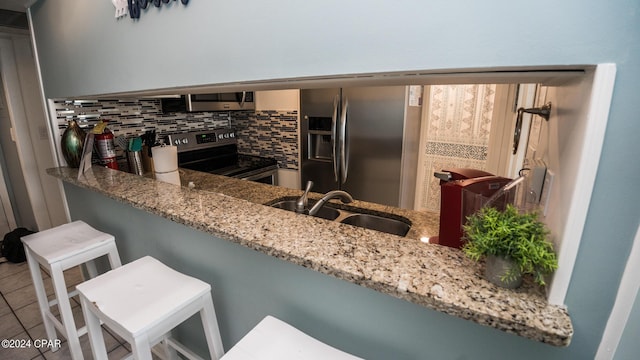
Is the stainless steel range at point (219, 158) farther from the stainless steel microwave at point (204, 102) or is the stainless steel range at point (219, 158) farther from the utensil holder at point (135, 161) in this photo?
the utensil holder at point (135, 161)

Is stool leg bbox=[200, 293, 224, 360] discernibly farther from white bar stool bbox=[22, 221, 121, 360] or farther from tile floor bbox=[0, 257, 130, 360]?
tile floor bbox=[0, 257, 130, 360]

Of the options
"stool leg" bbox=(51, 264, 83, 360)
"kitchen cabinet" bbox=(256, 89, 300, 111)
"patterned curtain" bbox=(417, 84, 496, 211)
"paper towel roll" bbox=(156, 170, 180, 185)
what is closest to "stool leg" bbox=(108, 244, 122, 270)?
"stool leg" bbox=(51, 264, 83, 360)

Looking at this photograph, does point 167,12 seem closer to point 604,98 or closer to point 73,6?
point 73,6

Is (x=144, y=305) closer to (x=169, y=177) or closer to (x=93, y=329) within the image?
(x=93, y=329)

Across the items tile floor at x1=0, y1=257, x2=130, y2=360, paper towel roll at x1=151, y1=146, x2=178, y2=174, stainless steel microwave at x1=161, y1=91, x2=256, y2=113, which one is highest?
stainless steel microwave at x1=161, y1=91, x2=256, y2=113

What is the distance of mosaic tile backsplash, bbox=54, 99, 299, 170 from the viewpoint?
241 cm

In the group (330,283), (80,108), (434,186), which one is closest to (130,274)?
(330,283)

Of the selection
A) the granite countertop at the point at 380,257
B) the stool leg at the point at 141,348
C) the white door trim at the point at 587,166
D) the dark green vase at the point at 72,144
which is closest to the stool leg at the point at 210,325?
the stool leg at the point at 141,348

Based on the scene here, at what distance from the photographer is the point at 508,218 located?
25.3 inches

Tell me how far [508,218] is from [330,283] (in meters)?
0.57

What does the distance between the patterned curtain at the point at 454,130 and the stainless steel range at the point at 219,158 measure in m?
1.72

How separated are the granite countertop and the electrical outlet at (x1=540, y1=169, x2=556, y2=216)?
20 cm

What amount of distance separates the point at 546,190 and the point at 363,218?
1.02 metres

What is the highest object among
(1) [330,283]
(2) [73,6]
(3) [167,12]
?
(2) [73,6]
